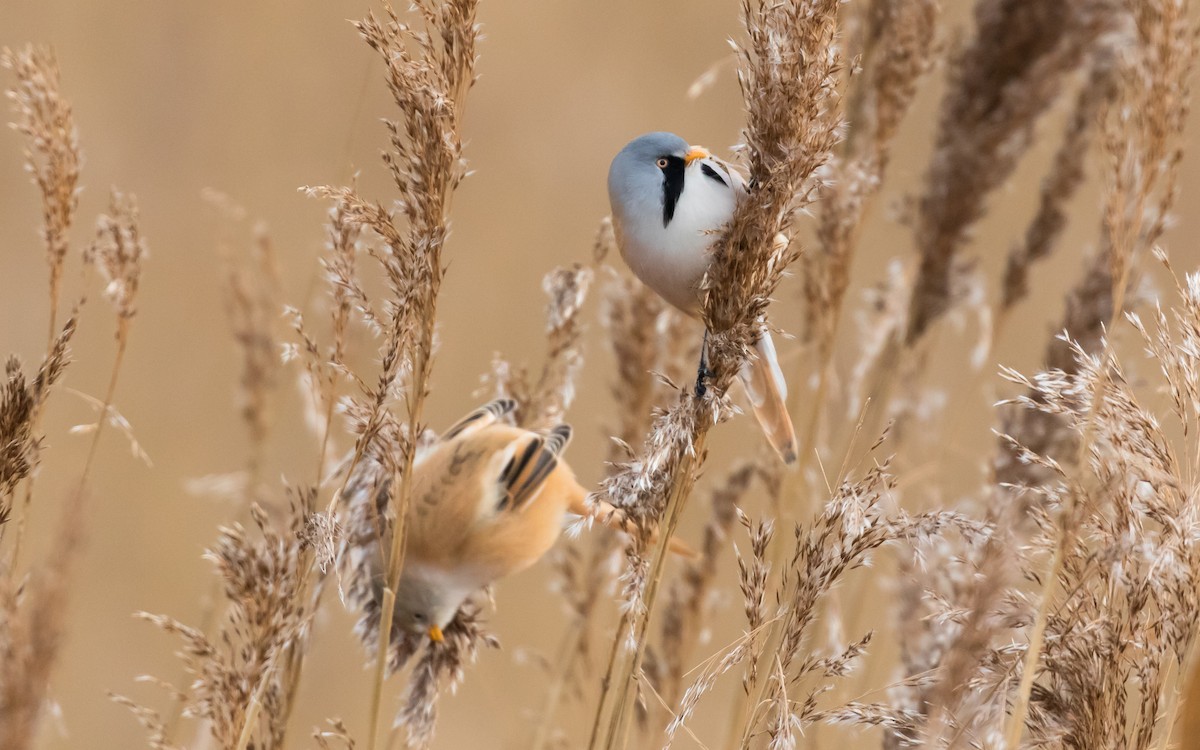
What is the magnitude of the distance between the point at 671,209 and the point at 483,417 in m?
0.80

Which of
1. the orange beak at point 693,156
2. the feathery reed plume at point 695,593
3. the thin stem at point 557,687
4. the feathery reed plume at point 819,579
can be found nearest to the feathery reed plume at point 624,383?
the thin stem at point 557,687

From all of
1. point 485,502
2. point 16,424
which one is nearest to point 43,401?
point 16,424

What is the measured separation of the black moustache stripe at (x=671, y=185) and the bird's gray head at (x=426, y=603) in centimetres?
71

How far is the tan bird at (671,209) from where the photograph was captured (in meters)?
1.17

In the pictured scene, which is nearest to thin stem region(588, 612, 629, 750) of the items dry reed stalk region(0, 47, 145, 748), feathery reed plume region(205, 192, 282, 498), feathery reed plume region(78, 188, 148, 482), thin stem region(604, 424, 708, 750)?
thin stem region(604, 424, 708, 750)

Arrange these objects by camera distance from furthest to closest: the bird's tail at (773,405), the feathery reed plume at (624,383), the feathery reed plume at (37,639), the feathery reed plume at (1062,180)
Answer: the feathery reed plume at (1062,180)
the feathery reed plume at (624,383)
the bird's tail at (773,405)
the feathery reed plume at (37,639)

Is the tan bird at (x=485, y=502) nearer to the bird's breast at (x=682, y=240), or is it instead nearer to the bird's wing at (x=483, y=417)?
the bird's wing at (x=483, y=417)

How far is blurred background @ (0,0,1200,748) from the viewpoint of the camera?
4.14 metres

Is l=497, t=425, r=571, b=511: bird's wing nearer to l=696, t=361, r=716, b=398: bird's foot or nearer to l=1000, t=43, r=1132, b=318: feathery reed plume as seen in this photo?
l=696, t=361, r=716, b=398: bird's foot

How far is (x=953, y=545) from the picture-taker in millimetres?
1484

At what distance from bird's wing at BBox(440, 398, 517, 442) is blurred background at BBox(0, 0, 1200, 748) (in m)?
2.01

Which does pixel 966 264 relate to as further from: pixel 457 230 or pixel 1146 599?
pixel 457 230

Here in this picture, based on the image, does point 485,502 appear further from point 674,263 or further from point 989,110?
point 989,110

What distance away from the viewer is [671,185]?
1.24m
